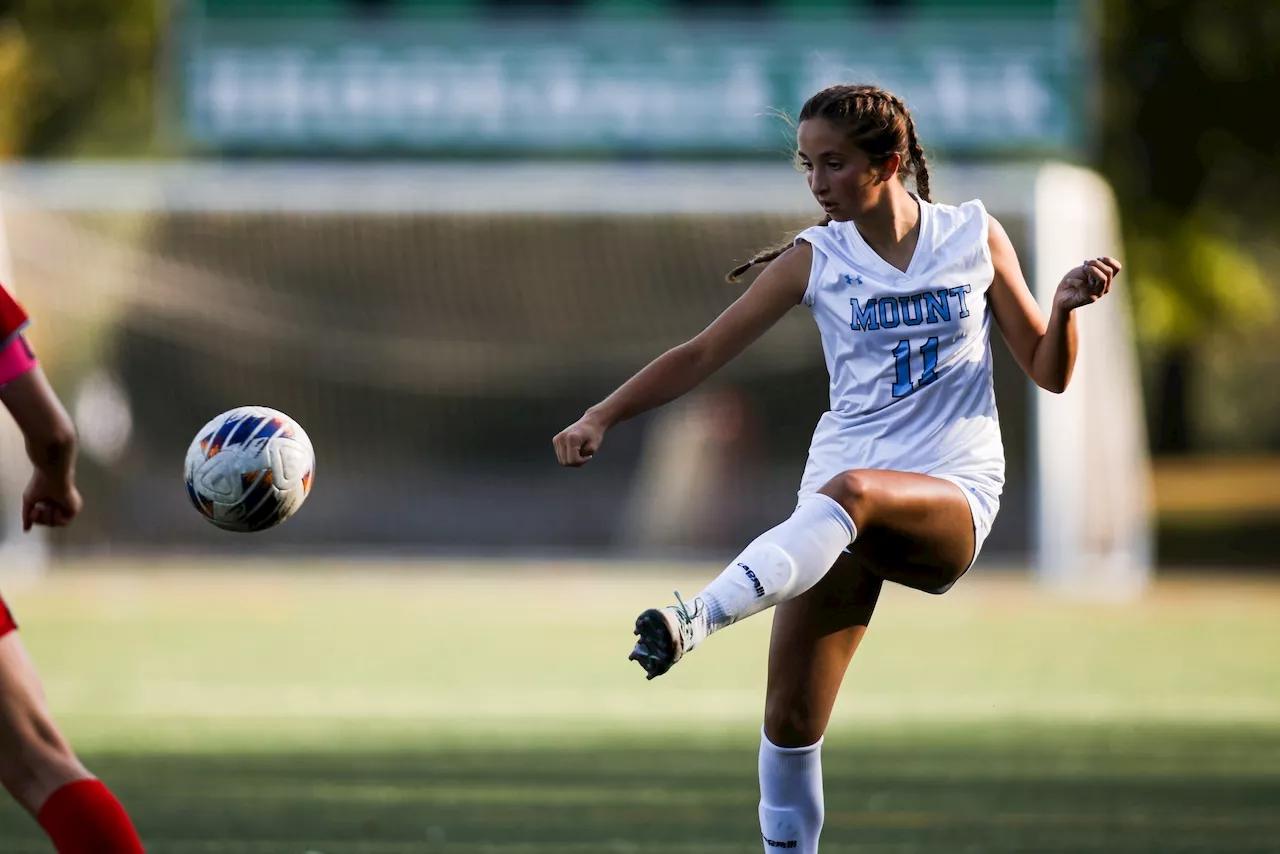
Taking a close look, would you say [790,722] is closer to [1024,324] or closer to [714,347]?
[714,347]

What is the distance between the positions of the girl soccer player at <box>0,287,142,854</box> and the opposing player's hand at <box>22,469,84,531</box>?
285 mm

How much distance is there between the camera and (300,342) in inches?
963

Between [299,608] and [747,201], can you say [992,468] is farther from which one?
[747,201]

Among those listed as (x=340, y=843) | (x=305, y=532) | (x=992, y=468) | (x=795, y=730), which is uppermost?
(x=992, y=468)

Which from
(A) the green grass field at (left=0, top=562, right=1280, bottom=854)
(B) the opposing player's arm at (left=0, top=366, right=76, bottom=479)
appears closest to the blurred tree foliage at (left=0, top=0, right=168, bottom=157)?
(A) the green grass field at (left=0, top=562, right=1280, bottom=854)

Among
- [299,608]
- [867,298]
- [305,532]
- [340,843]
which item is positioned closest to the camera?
[867,298]

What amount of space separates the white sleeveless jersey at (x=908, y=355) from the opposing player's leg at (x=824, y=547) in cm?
16

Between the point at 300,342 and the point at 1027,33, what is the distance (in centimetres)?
934

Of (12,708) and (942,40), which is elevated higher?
(12,708)

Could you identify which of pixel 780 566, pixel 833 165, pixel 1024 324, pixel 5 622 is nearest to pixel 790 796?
pixel 780 566

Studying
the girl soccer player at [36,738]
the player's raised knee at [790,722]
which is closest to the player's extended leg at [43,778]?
the girl soccer player at [36,738]

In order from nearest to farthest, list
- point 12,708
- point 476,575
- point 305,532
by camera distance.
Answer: point 12,708, point 476,575, point 305,532

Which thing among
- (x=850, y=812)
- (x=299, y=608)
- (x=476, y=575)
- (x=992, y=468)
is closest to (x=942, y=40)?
(x=476, y=575)

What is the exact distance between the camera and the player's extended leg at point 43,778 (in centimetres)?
404
